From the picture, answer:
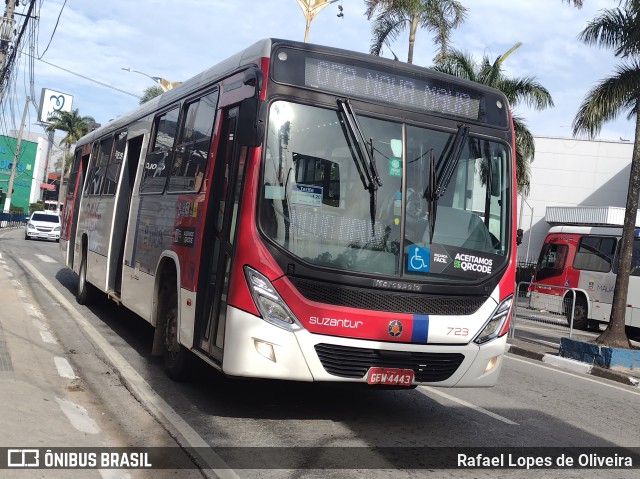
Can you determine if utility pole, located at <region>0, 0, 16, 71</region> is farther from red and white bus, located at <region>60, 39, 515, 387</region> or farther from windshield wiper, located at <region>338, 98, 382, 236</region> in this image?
windshield wiper, located at <region>338, 98, 382, 236</region>

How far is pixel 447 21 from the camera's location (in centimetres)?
2470

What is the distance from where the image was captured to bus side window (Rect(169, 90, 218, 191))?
728 cm

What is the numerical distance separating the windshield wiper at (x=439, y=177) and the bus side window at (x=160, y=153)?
11.4 feet

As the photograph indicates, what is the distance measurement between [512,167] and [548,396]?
11.9 ft

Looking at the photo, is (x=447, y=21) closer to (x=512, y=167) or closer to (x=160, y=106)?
(x=160, y=106)

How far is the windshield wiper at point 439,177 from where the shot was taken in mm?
6348

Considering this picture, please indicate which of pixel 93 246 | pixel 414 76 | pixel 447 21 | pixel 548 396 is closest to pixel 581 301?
pixel 447 21

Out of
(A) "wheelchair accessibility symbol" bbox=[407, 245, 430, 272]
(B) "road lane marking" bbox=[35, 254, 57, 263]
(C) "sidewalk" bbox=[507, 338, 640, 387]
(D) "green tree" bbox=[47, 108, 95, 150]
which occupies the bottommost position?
(B) "road lane marking" bbox=[35, 254, 57, 263]

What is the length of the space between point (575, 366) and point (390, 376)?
754cm

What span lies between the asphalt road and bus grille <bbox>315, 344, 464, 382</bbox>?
0.58 m

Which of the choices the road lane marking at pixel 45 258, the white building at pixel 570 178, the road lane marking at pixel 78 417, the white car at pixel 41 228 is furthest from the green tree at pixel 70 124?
the road lane marking at pixel 78 417

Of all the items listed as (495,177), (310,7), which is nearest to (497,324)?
(495,177)

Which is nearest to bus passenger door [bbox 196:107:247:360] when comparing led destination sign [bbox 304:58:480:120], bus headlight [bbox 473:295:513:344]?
led destination sign [bbox 304:58:480:120]

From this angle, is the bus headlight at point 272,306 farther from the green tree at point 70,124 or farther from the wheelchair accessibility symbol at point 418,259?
the green tree at point 70,124
